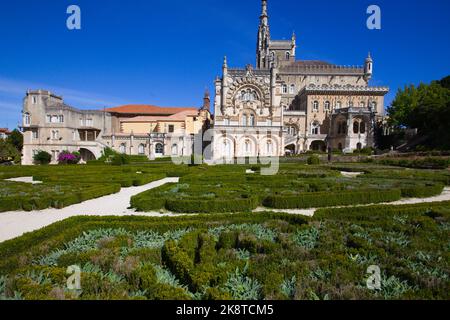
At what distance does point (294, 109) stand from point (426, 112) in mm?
25807

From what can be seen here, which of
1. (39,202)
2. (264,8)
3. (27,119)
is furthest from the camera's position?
(264,8)

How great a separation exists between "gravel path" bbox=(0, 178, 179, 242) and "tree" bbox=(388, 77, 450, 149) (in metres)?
43.3

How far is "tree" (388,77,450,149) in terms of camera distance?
39.4 m

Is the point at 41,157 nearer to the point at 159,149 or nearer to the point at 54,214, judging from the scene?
the point at 159,149

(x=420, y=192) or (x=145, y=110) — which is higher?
(x=145, y=110)

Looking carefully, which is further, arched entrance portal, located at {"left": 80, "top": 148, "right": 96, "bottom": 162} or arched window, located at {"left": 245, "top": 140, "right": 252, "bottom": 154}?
arched entrance portal, located at {"left": 80, "top": 148, "right": 96, "bottom": 162}

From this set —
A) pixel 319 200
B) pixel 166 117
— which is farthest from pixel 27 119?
pixel 319 200

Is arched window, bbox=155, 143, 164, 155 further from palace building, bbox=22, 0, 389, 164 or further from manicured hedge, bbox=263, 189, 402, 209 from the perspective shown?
manicured hedge, bbox=263, 189, 402, 209

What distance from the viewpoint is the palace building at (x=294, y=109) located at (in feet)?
161

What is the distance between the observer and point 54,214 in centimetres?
1109

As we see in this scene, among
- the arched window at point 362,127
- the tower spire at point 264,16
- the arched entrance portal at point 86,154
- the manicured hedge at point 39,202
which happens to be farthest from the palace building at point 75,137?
the tower spire at point 264,16

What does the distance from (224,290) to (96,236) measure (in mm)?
4608

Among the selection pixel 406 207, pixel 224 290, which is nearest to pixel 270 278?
A: pixel 224 290

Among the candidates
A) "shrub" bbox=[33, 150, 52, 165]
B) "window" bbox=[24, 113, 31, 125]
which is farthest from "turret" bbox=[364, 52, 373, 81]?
"window" bbox=[24, 113, 31, 125]
